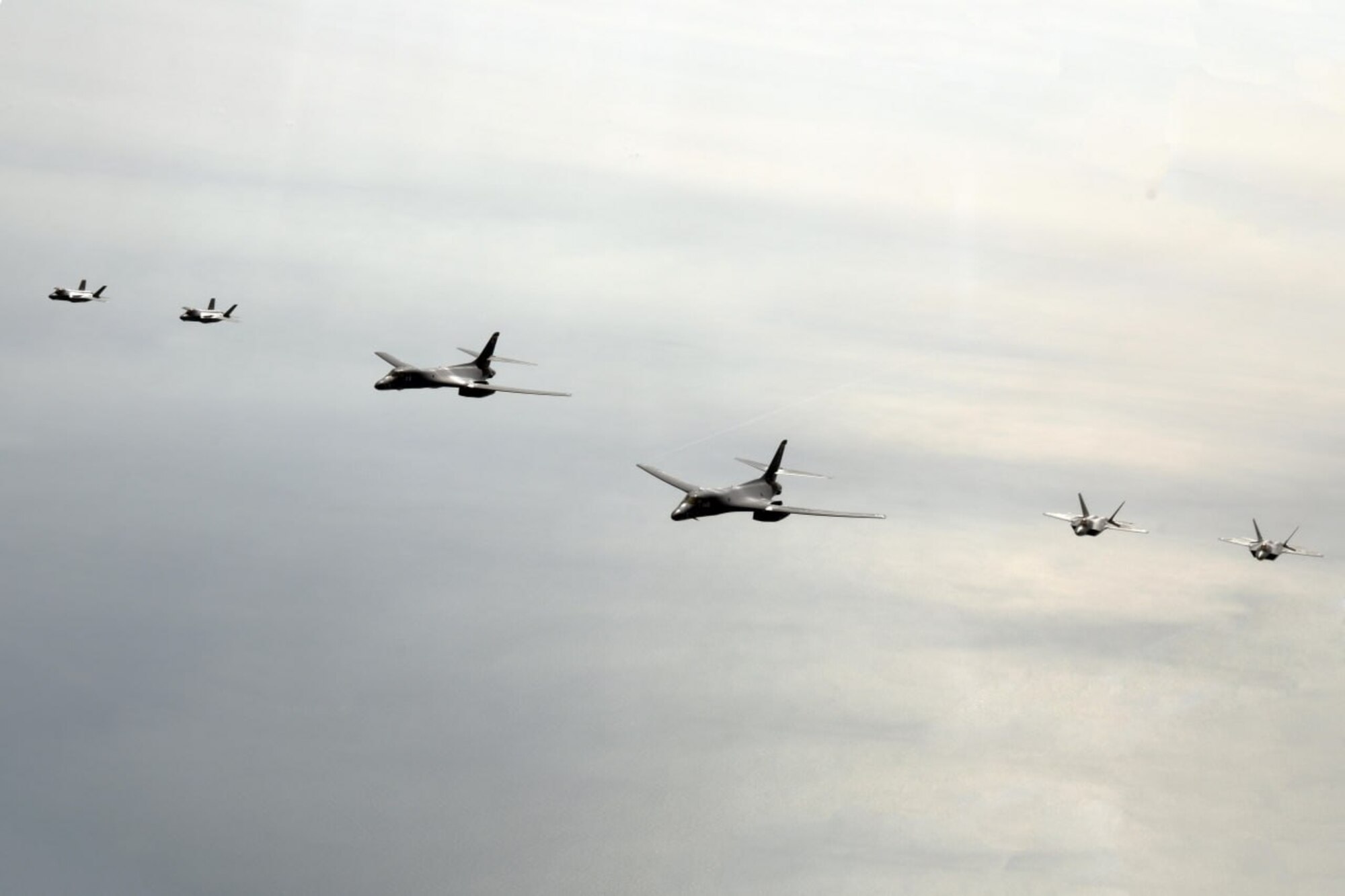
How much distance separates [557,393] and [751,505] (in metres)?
23.5

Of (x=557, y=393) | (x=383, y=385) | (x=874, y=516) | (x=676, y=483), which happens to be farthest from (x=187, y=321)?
(x=874, y=516)

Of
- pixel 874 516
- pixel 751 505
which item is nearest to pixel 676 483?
pixel 751 505

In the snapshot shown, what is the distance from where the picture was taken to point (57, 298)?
648ft

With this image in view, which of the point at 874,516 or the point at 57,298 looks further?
the point at 57,298

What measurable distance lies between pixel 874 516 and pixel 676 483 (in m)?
25.3

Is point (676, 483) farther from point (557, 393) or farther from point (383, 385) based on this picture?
point (383, 385)

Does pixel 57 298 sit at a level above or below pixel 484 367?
below

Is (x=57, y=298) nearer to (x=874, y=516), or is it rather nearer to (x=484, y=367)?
(x=484, y=367)

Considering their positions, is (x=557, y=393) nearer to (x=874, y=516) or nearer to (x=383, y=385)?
(x=383, y=385)

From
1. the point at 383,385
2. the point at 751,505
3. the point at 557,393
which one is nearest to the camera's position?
the point at 751,505

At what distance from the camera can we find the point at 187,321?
652ft

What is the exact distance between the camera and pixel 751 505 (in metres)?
123

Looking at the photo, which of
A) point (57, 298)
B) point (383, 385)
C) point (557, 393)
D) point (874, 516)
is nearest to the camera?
point (874, 516)

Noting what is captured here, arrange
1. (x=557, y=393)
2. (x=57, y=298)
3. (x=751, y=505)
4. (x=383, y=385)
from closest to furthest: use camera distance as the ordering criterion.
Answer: (x=751, y=505)
(x=557, y=393)
(x=383, y=385)
(x=57, y=298)
